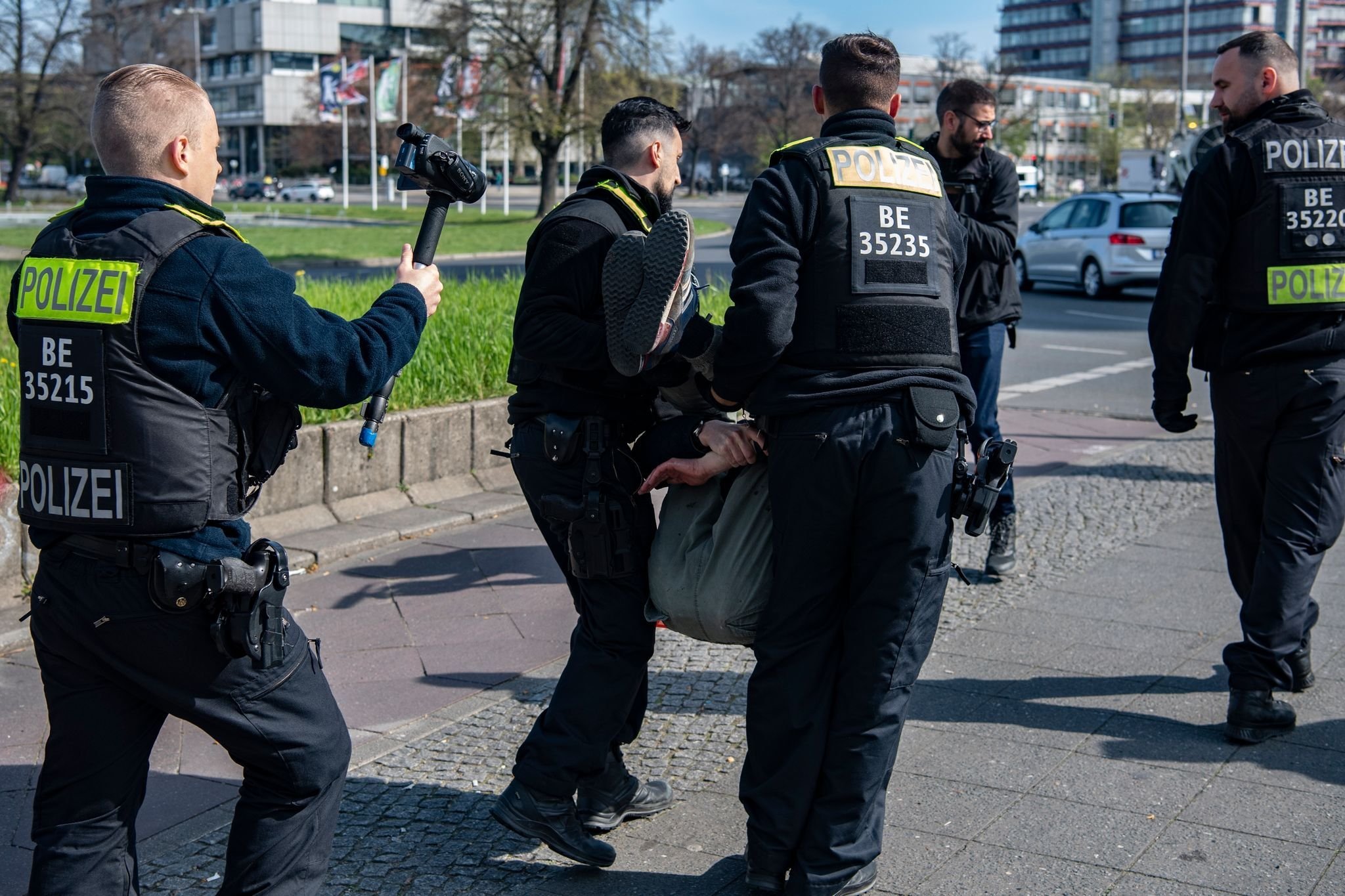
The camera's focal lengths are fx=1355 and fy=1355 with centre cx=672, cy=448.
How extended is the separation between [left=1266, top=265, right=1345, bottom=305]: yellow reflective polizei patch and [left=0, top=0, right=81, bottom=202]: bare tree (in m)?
50.9

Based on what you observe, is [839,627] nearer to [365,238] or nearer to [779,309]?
[779,309]

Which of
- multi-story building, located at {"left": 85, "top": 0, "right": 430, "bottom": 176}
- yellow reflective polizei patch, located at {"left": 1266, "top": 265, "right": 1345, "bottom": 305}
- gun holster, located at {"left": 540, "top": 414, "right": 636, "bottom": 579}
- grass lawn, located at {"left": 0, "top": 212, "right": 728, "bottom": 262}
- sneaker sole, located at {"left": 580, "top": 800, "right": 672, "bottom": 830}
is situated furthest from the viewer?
multi-story building, located at {"left": 85, "top": 0, "right": 430, "bottom": 176}

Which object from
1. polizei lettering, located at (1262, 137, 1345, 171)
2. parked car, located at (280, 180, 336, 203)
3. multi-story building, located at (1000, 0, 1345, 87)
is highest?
multi-story building, located at (1000, 0, 1345, 87)

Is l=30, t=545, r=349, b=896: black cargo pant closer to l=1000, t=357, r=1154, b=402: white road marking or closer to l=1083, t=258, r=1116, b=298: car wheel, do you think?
l=1000, t=357, r=1154, b=402: white road marking

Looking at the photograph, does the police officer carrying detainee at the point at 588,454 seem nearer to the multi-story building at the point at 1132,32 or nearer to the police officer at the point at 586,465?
the police officer at the point at 586,465

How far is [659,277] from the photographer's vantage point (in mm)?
3123

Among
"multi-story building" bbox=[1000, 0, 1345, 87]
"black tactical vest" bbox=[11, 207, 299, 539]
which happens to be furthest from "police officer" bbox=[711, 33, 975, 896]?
"multi-story building" bbox=[1000, 0, 1345, 87]

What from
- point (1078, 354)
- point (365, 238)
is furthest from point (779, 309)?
point (365, 238)

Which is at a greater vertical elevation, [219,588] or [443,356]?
[443,356]

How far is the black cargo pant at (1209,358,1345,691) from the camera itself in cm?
435

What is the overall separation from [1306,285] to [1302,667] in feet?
4.28

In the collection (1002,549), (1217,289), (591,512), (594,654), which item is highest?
(1217,289)

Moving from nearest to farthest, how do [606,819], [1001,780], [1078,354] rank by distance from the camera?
[606,819]
[1001,780]
[1078,354]

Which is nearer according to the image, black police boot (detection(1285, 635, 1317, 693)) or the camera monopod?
the camera monopod
